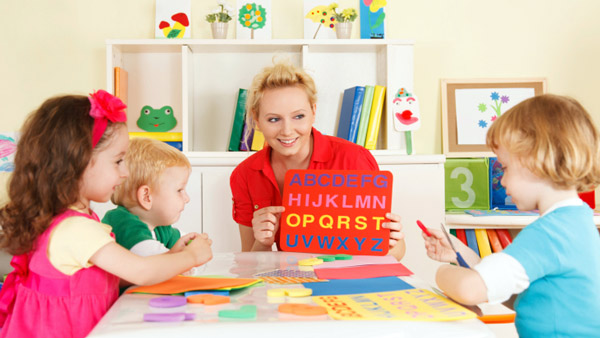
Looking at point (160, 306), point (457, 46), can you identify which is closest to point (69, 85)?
point (457, 46)

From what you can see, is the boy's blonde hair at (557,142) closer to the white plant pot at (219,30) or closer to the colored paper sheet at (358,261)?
the colored paper sheet at (358,261)

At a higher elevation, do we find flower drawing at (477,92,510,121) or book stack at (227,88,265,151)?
flower drawing at (477,92,510,121)

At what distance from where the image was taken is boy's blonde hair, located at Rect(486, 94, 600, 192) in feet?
3.17

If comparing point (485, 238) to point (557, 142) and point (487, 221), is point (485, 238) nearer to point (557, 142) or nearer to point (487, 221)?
point (487, 221)

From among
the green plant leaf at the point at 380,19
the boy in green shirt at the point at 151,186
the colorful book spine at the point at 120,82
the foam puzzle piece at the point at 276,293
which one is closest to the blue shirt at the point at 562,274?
the foam puzzle piece at the point at 276,293

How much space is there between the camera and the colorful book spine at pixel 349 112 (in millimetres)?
2605

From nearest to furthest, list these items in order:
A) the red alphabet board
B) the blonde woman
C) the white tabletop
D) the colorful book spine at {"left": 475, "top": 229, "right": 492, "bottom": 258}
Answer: the white tabletop < the red alphabet board < the blonde woman < the colorful book spine at {"left": 475, "top": 229, "right": 492, "bottom": 258}

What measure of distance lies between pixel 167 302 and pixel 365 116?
184 centimetres

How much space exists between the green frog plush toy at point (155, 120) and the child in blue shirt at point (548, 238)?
195 centimetres

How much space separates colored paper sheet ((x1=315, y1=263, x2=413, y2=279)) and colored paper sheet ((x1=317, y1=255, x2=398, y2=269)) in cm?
3

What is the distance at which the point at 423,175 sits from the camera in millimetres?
2439

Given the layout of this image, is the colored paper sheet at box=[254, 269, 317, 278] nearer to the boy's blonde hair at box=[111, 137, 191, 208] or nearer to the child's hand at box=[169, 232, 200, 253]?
the child's hand at box=[169, 232, 200, 253]

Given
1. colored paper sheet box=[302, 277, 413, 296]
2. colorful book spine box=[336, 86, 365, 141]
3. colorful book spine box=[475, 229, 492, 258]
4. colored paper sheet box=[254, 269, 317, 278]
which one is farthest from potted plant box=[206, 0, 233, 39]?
colored paper sheet box=[302, 277, 413, 296]

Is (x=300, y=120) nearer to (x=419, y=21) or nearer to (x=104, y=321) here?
(x=104, y=321)
